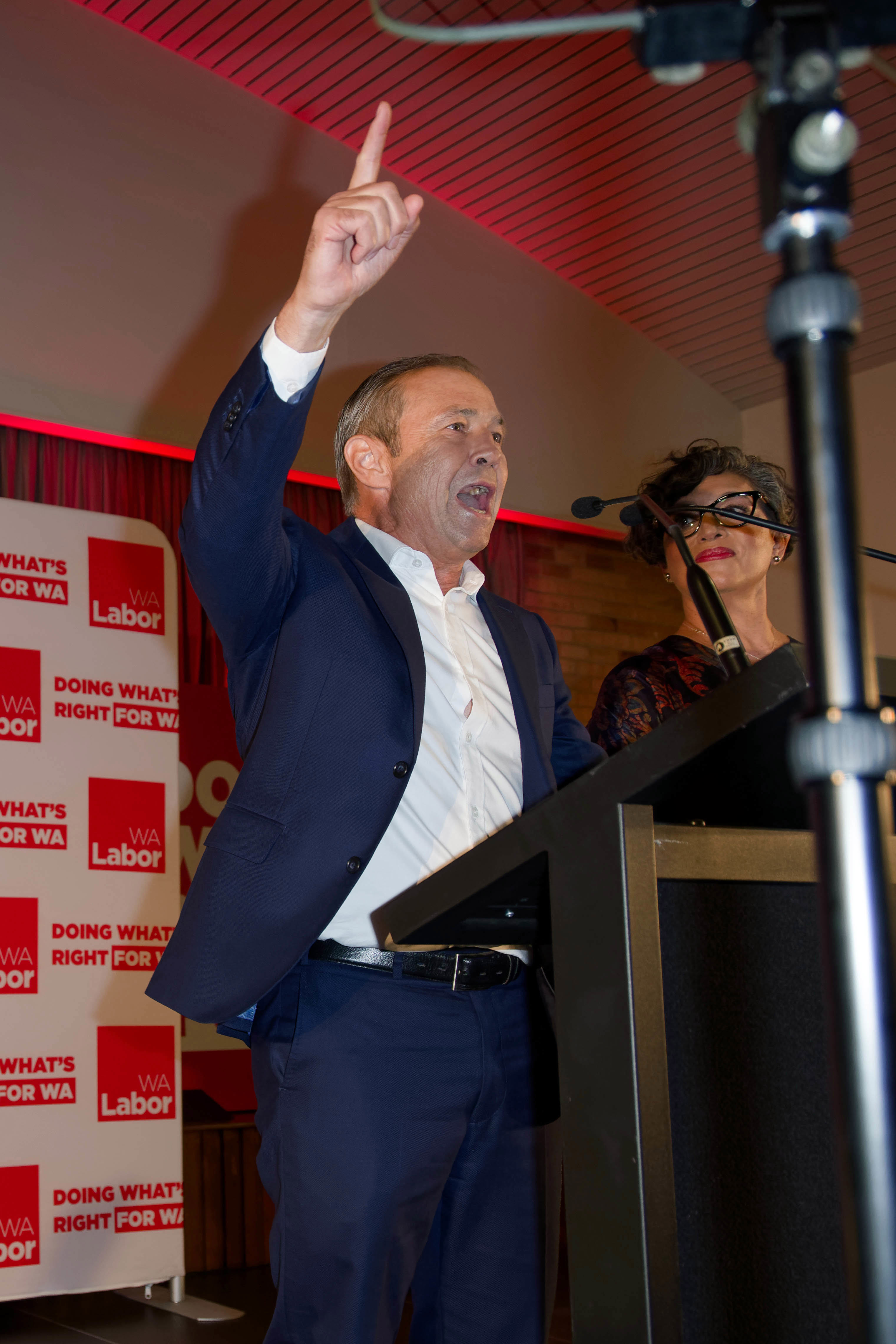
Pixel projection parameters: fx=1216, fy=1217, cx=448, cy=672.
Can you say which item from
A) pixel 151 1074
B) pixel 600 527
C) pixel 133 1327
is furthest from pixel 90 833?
pixel 600 527

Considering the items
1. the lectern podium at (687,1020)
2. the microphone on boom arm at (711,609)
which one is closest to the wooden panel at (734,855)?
the lectern podium at (687,1020)

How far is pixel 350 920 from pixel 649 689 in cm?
79

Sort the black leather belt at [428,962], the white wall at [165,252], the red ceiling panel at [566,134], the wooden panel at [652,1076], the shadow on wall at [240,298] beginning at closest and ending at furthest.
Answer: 1. the wooden panel at [652,1076]
2. the black leather belt at [428,962]
3. the white wall at [165,252]
4. the red ceiling panel at [566,134]
5. the shadow on wall at [240,298]

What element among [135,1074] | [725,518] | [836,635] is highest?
[725,518]

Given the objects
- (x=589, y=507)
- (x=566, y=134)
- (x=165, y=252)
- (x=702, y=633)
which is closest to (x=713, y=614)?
(x=589, y=507)

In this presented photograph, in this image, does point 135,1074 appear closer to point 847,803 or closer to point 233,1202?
point 233,1202

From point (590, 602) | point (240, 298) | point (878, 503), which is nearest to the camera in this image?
point (240, 298)

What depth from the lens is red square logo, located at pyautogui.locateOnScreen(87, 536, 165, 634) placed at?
3637mm

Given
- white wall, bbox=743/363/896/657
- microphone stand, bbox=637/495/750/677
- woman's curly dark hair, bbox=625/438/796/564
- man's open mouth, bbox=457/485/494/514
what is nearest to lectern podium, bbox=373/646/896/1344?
microphone stand, bbox=637/495/750/677

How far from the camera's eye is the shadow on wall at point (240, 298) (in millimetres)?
4746

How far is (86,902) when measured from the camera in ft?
11.1

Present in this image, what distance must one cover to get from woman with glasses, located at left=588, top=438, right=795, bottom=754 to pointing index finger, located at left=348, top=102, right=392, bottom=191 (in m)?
1.01

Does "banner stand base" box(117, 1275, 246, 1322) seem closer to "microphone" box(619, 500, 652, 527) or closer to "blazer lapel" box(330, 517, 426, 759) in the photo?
"blazer lapel" box(330, 517, 426, 759)

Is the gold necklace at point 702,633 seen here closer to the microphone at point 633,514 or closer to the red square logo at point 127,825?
the microphone at point 633,514
